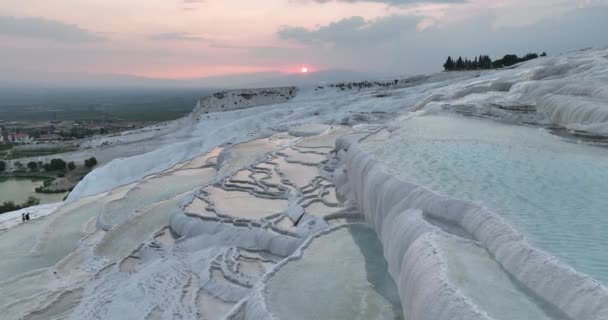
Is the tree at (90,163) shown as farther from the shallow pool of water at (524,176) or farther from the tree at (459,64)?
the tree at (459,64)

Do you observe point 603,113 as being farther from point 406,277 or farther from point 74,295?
point 74,295

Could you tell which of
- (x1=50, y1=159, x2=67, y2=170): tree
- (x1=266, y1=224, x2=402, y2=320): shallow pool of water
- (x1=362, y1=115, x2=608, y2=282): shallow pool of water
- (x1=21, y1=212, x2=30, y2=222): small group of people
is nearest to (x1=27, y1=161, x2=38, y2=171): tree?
(x1=50, y1=159, x2=67, y2=170): tree

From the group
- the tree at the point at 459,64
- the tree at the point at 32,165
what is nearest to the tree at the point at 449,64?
the tree at the point at 459,64

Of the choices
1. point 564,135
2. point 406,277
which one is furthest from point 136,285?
point 564,135

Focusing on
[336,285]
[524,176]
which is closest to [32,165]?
[336,285]

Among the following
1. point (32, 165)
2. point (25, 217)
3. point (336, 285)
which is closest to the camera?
point (336, 285)

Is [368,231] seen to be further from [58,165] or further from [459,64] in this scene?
[459,64]
